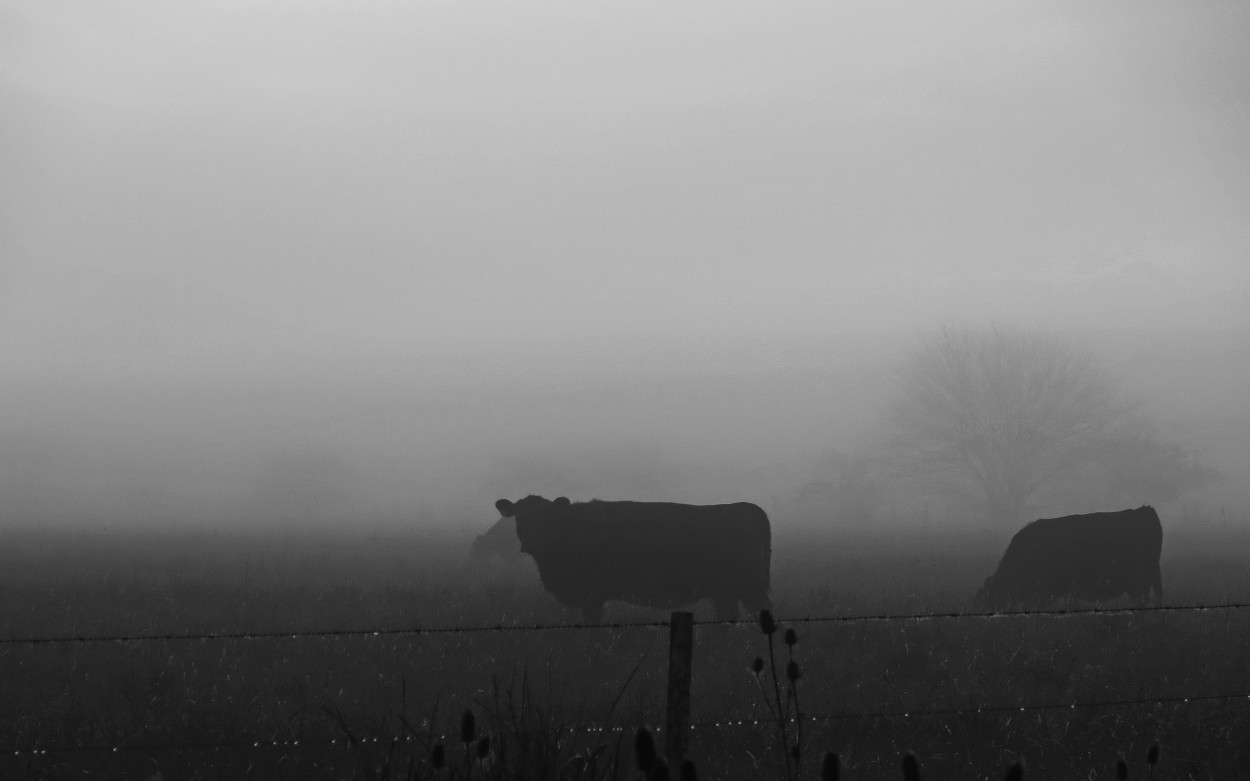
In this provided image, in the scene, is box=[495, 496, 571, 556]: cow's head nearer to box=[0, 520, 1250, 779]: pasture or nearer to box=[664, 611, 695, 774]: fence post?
box=[0, 520, 1250, 779]: pasture

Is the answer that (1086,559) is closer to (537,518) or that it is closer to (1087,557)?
(1087,557)

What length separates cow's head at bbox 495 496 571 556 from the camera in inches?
624

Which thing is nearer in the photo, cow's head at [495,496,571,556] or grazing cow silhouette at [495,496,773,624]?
grazing cow silhouette at [495,496,773,624]

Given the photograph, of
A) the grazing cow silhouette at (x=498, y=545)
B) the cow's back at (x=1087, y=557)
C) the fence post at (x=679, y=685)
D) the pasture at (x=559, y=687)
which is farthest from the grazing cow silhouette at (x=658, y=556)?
the grazing cow silhouette at (x=498, y=545)

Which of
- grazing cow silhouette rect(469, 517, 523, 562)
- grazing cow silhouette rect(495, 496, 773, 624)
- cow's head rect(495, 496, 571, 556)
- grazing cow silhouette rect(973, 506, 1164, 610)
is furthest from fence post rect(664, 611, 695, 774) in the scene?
grazing cow silhouette rect(469, 517, 523, 562)

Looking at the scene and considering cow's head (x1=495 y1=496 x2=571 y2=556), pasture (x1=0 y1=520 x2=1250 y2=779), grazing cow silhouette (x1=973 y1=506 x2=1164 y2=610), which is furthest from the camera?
grazing cow silhouette (x1=973 y1=506 x2=1164 y2=610)

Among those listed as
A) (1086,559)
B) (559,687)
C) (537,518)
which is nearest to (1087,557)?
(1086,559)

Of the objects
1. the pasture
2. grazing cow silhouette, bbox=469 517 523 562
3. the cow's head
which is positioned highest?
the cow's head

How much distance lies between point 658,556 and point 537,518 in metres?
2.37

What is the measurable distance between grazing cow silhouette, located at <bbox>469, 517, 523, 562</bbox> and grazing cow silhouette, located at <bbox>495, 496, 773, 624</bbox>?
16088 mm

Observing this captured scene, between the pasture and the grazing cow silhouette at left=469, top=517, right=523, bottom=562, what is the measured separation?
55.6 feet

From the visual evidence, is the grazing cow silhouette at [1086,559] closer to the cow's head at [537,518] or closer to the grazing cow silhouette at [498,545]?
the cow's head at [537,518]

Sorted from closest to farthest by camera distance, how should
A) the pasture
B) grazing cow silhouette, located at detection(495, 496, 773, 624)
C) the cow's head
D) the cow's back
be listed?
the pasture, grazing cow silhouette, located at detection(495, 496, 773, 624), the cow's head, the cow's back

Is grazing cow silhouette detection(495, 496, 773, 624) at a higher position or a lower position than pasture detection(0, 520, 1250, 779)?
higher
